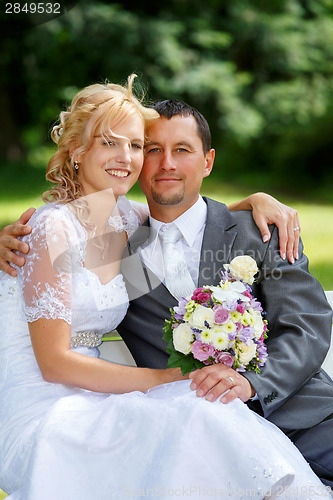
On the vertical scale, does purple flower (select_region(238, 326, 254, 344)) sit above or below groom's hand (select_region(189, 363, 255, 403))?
above

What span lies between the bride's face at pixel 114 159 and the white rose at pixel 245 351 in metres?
1.12

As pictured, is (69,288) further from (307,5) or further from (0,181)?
(307,5)

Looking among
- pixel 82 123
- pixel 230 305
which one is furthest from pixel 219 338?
pixel 82 123

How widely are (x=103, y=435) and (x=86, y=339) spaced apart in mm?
709

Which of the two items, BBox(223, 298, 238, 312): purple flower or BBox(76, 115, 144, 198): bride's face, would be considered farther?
BBox(76, 115, 144, 198): bride's face

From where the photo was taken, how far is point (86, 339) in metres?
3.13

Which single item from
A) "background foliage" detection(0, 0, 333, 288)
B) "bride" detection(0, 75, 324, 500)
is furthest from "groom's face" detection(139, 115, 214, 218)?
"background foliage" detection(0, 0, 333, 288)

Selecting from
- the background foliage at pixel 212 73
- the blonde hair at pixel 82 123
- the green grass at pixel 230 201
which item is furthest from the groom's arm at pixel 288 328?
the background foliage at pixel 212 73

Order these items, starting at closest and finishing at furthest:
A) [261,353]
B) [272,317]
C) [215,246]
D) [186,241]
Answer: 1. [261,353]
2. [272,317]
3. [215,246]
4. [186,241]

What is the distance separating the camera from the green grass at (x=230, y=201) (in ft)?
33.7

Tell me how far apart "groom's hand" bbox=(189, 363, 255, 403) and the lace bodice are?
682mm

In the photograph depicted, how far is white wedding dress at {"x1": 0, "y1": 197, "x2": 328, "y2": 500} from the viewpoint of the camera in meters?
2.32

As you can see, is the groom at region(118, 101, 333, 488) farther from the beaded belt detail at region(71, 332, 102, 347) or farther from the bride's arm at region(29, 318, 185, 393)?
the bride's arm at region(29, 318, 185, 393)

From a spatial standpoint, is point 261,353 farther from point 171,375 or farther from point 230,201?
point 230,201
